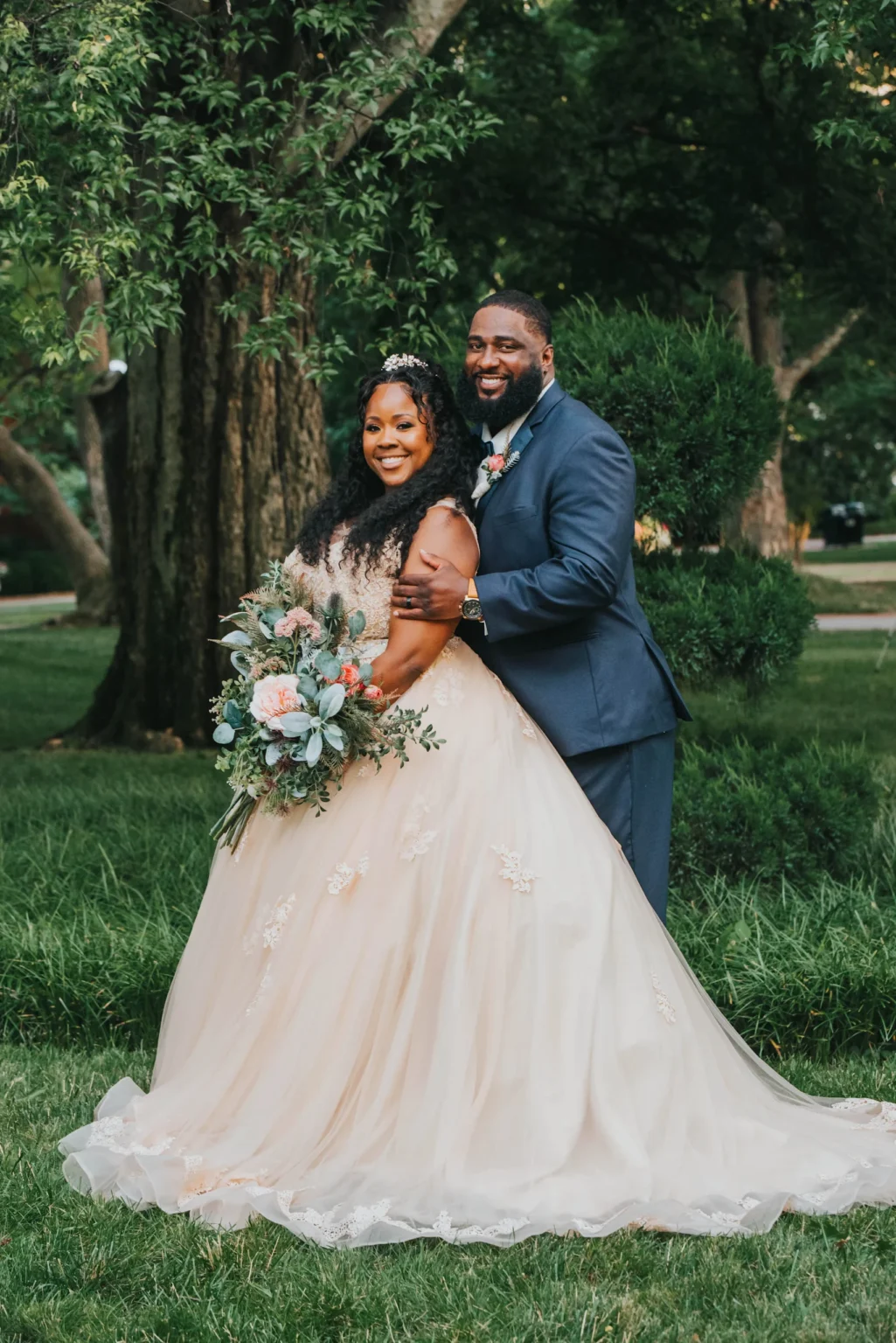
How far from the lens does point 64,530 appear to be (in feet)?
73.4

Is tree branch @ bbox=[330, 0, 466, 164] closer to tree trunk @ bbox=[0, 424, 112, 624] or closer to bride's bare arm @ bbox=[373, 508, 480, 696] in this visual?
bride's bare arm @ bbox=[373, 508, 480, 696]

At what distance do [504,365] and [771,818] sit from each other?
9.34 feet

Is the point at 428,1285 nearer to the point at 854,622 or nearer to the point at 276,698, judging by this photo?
the point at 276,698

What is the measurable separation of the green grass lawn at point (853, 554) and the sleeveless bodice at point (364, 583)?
32677mm

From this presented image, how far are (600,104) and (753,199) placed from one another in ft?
9.22

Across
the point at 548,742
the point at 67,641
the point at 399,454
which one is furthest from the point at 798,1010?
the point at 67,641

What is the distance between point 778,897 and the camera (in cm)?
626

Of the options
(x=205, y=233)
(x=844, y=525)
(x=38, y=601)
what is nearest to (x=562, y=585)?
(x=205, y=233)

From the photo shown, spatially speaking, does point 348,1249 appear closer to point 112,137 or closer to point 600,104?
point 112,137

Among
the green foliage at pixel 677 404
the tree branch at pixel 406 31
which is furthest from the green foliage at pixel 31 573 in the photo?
the green foliage at pixel 677 404

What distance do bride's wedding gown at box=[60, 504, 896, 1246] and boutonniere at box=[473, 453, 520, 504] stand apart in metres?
0.41

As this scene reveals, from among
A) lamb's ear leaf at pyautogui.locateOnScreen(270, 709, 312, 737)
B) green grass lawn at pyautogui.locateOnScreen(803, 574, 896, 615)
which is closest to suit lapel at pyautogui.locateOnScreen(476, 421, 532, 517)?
lamb's ear leaf at pyautogui.locateOnScreen(270, 709, 312, 737)

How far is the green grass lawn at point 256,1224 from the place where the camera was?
328 cm

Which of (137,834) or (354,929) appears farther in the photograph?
(137,834)
